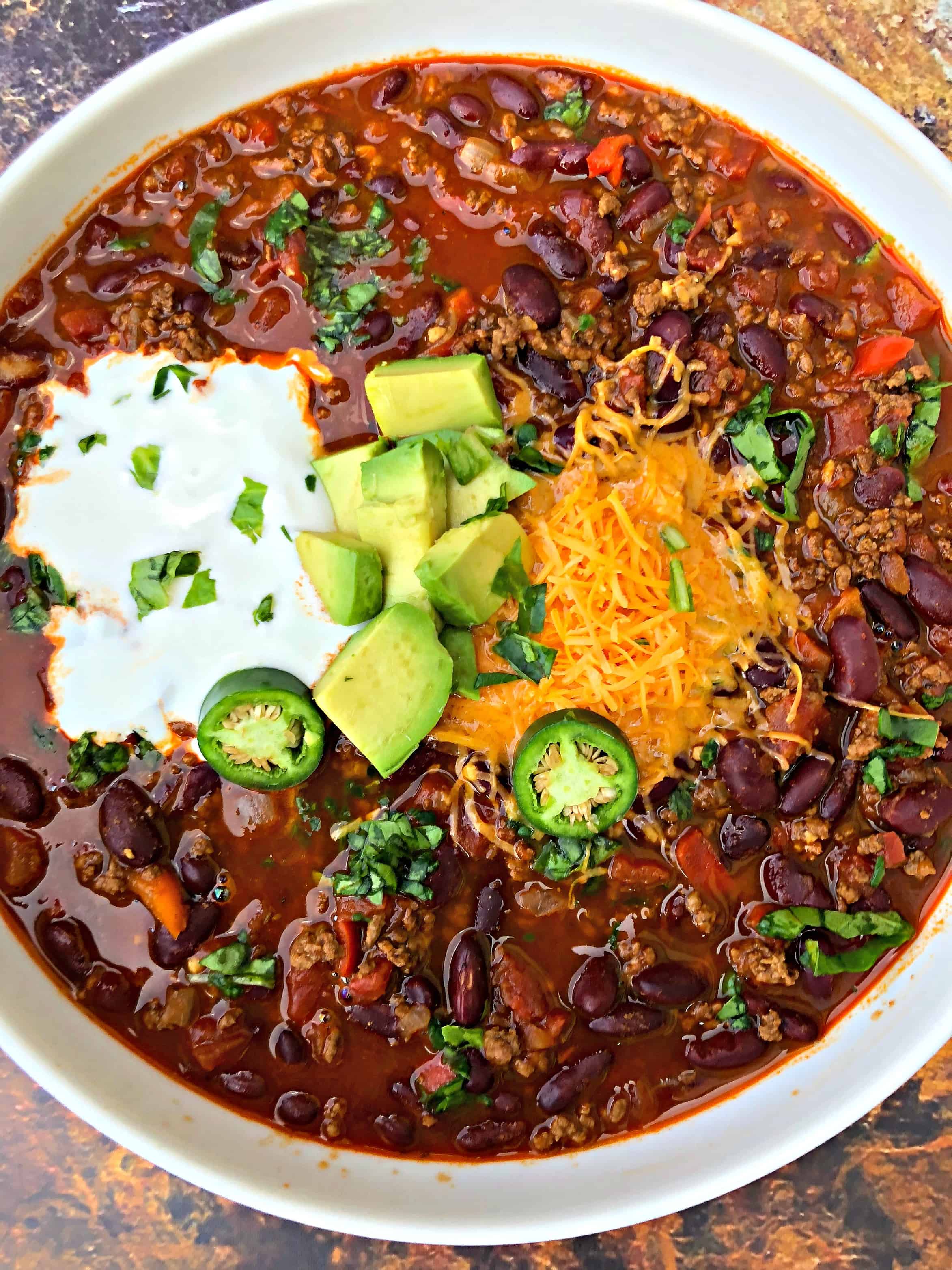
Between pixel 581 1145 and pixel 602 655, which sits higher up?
pixel 602 655

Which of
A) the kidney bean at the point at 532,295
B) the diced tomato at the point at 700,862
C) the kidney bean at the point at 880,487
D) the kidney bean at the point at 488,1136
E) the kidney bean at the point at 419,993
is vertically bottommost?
the kidney bean at the point at 488,1136

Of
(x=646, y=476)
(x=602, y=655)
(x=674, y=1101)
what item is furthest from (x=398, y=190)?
(x=674, y=1101)

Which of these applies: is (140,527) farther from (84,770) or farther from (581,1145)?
(581,1145)

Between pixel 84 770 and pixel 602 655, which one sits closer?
pixel 602 655

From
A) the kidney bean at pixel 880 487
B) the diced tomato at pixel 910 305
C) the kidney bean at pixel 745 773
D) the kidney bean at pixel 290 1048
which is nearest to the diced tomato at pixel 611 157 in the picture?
the diced tomato at pixel 910 305

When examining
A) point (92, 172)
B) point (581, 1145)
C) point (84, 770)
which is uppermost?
point (92, 172)

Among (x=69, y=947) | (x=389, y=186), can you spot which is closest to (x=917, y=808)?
(x=389, y=186)

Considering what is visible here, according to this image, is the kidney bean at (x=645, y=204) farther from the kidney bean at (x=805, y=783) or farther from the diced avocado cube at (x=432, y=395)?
the kidney bean at (x=805, y=783)
